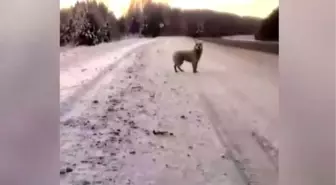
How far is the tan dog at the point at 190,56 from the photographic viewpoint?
5.27ft

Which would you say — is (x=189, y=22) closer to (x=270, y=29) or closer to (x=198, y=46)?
(x=198, y=46)

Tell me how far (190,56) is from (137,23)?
218 millimetres

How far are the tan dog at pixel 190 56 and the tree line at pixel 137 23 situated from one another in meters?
0.05

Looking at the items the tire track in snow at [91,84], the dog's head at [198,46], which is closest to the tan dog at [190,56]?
the dog's head at [198,46]

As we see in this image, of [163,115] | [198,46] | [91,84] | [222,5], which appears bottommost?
[163,115]

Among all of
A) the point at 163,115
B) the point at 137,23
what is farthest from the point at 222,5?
the point at 163,115

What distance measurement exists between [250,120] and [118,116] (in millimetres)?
444

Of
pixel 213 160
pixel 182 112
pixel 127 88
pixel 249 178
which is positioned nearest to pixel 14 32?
pixel 127 88

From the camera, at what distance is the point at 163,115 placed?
5.23 feet

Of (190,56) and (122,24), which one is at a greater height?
(122,24)

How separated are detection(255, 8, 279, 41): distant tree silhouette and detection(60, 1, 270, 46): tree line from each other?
60mm

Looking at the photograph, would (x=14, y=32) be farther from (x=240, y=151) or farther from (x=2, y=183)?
(x=240, y=151)

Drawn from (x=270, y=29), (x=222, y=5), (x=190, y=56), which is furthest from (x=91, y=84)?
(x=270, y=29)

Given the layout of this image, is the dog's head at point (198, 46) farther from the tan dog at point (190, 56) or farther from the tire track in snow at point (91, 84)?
the tire track in snow at point (91, 84)
